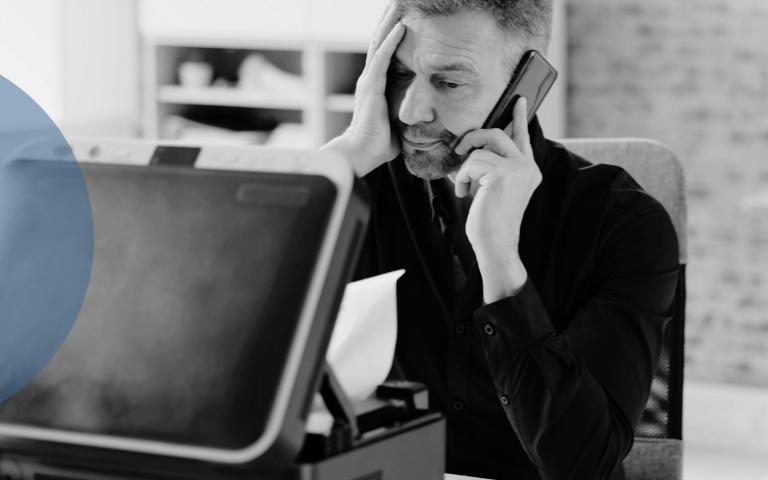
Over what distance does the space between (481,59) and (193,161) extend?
736 millimetres

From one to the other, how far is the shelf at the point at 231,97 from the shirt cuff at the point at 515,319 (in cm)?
296

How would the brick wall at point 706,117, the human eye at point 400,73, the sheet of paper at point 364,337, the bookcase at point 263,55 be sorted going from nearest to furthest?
the sheet of paper at point 364,337
the human eye at point 400,73
the brick wall at point 706,117
the bookcase at point 263,55

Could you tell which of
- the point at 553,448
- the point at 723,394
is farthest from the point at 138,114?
the point at 553,448

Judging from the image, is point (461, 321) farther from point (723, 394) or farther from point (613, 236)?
point (723, 394)

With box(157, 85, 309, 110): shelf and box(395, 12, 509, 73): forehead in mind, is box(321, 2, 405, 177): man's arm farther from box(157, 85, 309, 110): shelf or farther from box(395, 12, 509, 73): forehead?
box(157, 85, 309, 110): shelf

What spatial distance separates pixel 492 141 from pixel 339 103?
2.77m

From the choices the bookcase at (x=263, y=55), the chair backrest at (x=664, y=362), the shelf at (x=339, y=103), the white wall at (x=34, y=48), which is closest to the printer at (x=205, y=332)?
the chair backrest at (x=664, y=362)

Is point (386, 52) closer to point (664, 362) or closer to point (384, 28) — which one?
point (384, 28)

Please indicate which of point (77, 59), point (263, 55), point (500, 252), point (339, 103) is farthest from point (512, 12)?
point (77, 59)

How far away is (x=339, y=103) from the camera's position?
3941 millimetres

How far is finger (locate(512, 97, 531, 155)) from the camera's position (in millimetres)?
1247

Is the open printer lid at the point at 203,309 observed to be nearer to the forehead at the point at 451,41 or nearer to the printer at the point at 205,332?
the printer at the point at 205,332

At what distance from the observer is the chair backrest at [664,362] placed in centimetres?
144

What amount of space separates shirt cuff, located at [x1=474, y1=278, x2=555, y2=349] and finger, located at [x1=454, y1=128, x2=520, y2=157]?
0.18 m
